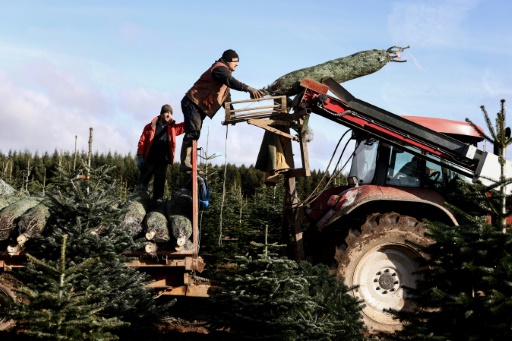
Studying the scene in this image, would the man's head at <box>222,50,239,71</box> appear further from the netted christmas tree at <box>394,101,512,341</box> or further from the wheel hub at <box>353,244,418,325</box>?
the netted christmas tree at <box>394,101,512,341</box>

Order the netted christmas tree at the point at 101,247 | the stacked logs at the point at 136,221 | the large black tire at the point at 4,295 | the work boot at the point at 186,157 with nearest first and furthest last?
the netted christmas tree at the point at 101,247, the large black tire at the point at 4,295, the stacked logs at the point at 136,221, the work boot at the point at 186,157

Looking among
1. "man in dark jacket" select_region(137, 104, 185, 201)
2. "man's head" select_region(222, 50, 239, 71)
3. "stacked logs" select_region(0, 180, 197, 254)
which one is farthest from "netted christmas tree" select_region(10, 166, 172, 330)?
"man's head" select_region(222, 50, 239, 71)

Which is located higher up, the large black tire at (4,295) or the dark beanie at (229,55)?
the dark beanie at (229,55)

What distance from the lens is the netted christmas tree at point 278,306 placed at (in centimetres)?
666

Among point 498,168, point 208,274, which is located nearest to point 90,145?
point 208,274

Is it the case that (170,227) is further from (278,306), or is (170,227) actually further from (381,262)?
(381,262)

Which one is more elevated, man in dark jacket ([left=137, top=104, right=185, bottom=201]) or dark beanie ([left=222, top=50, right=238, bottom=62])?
dark beanie ([left=222, top=50, right=238, bottom=62])

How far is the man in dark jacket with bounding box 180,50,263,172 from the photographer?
27.7ft

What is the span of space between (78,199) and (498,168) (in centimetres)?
504

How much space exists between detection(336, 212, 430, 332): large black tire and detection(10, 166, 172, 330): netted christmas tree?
7.75 feet

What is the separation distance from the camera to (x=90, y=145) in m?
8.83

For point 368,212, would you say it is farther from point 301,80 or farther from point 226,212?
point 226,212

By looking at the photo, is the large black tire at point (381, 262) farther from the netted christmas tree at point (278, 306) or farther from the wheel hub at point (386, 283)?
the netted christmas tree at point (278, 306)

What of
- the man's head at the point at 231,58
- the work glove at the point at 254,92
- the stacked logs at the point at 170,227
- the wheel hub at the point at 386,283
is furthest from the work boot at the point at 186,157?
the wheel hub at the point at 386,283
